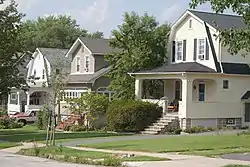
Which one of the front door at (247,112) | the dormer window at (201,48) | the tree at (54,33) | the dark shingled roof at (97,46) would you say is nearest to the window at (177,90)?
the dormer window at (201,48)

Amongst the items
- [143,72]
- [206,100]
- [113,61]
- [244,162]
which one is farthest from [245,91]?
[244,162]

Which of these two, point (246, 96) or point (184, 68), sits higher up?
point (184, 68)

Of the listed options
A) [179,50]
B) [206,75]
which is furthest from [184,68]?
[179,50]

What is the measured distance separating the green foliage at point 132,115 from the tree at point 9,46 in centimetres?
695

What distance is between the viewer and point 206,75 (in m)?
41.7

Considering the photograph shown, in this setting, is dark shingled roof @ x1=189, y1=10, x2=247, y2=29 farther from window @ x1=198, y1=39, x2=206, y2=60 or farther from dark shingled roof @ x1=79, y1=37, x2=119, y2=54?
dark shingled roof @ x1=79, y1=37, x2=119, y2=54

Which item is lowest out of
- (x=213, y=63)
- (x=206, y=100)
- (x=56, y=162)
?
(x=56, y=162)

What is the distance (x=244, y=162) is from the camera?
2156 cm

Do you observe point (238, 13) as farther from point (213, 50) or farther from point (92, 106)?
point (92, 106)

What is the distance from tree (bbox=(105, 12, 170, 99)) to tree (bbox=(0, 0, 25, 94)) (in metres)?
9.52

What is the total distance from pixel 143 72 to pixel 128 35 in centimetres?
459

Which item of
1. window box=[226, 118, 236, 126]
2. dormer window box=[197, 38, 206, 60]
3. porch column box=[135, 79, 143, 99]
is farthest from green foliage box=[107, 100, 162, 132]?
dormer window box=[197, 38, 206, 60]

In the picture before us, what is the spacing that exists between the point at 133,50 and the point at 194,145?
1819cm

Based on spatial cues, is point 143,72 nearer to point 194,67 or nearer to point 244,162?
point 194,67
